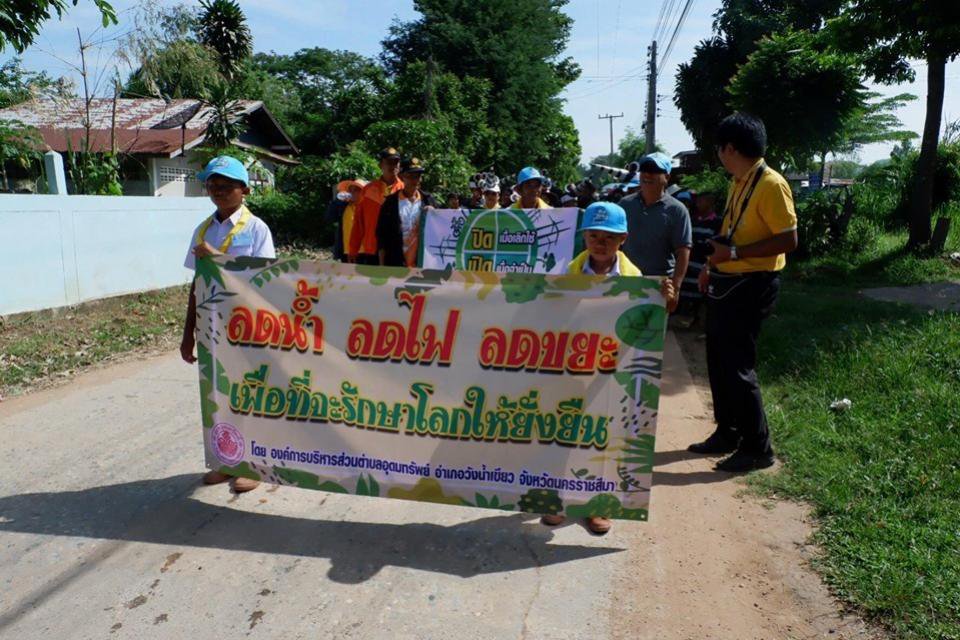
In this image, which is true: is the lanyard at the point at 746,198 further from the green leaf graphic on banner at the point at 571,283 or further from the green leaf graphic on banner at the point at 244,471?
the green leaf graphic on banner at the point at 244,471

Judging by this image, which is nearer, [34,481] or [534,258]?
[34,481]

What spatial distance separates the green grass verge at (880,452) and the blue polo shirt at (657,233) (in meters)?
1.41

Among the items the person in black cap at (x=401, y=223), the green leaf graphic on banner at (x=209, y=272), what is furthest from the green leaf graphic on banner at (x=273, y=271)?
the person in black cap at (x=401, y=223)

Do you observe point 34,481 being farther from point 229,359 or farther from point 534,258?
point 534,258

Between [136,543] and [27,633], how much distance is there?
0.71 m

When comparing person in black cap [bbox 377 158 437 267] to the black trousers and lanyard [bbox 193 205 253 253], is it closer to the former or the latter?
lanyard [bbox 193 205 253 253]

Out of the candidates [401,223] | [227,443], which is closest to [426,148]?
[401,223]

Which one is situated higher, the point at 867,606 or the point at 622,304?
the point at 622,304

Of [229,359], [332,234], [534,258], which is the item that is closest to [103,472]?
[229,359]

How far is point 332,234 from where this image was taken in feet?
61.7

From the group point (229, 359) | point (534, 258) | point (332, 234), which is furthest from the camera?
point (332, 234)

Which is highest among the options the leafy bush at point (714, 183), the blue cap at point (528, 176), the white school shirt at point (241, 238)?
the leafy bush at point (714, 183)

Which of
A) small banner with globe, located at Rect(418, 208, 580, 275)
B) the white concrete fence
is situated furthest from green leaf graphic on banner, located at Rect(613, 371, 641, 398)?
the white concrete fence

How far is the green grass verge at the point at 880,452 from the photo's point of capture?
3.08 m
